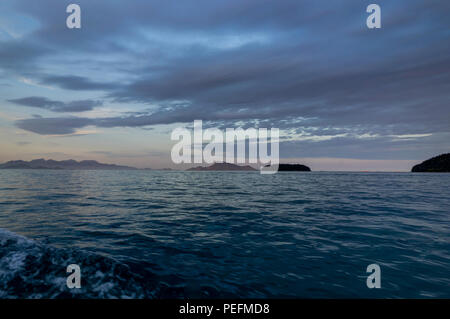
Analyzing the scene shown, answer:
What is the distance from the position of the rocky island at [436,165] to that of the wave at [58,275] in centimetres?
23376

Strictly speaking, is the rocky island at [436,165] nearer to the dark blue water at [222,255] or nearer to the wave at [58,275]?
the dark blue water at [222,255]

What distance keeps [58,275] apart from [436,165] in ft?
819

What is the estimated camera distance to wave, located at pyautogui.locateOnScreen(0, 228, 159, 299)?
5.61 meters

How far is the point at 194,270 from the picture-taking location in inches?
277

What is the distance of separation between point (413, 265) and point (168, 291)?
8.50 metres

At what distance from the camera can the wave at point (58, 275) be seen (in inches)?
221

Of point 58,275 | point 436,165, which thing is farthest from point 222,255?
point 436,165

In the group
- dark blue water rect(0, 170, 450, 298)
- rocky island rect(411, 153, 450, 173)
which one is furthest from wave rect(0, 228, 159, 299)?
rocky island rect(411, 153, 450, 173)

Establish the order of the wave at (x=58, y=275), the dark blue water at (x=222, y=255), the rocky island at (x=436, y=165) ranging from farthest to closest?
1. the rocky island at (x=436, y=165)
2. the dark blue water at (x=222, y=255)
3. the wave at (x=58, y=275)

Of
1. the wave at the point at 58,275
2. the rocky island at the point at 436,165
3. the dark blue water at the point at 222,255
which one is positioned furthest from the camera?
the rocky island at the point at 436,165

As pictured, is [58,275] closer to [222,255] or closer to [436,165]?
[222,255]

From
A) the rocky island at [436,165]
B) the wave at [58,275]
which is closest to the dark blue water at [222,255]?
the wave at [58,275]
